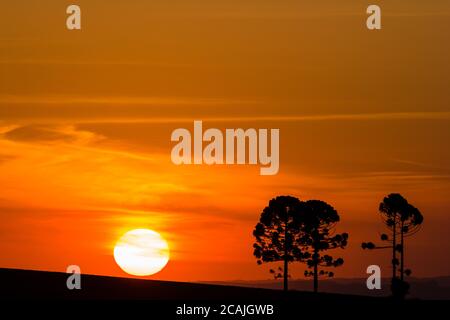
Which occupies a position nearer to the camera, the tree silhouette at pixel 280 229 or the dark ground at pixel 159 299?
the dark ground at pixel 159 299

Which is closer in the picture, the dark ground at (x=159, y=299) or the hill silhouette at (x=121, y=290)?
the dark ground at (x=159, y=299)

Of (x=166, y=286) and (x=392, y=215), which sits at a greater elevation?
(x=392, y=215)

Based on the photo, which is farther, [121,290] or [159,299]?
[121,290]

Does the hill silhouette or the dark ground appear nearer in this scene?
the dark ground

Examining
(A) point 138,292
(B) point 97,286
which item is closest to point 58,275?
(B) point 97,286

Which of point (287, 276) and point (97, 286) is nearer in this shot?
point (97, 286)

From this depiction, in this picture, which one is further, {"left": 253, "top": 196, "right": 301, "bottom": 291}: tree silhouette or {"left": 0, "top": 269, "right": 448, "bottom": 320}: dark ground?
{"left": 253, "top": 196, "right": 301, "bottom": 291}: tree silhouette
